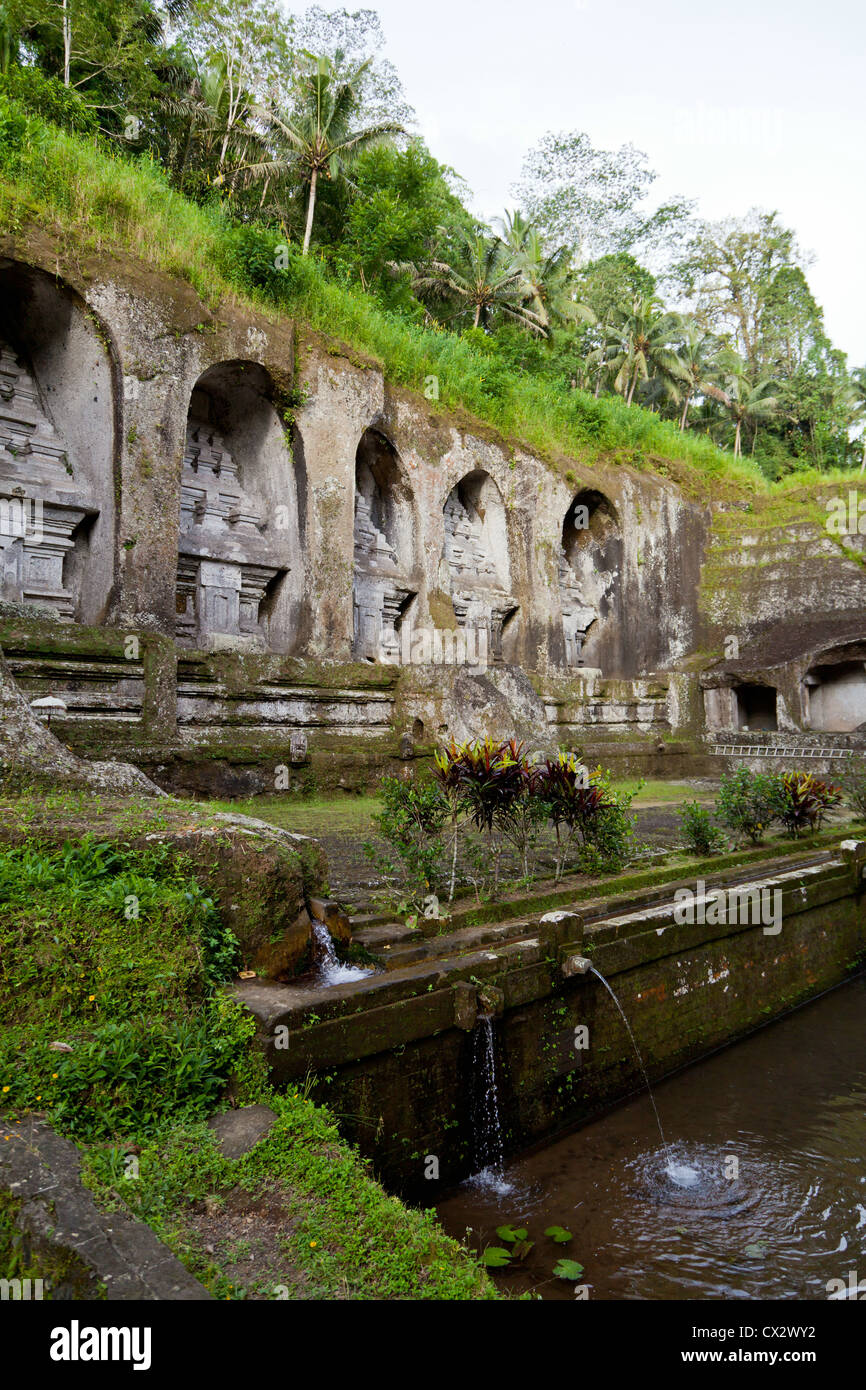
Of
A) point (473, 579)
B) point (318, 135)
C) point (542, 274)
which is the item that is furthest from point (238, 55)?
point (473, 579)

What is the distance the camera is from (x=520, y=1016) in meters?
4.10

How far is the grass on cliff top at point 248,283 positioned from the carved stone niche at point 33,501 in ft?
6.28

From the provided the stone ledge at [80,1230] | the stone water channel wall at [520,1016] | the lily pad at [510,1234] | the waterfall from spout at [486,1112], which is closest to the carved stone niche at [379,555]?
the stone water channel wall at [520,1016]

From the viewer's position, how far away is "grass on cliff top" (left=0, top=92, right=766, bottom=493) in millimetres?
9031

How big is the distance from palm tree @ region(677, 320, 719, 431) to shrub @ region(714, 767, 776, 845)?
23.8 m

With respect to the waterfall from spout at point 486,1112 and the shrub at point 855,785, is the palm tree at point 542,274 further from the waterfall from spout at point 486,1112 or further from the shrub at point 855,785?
the waterfall from spout at point 486,1112

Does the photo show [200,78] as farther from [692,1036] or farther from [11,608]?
[692,1036]

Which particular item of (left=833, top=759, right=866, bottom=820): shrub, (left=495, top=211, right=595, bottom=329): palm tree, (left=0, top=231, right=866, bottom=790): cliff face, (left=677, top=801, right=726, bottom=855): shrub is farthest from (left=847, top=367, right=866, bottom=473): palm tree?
(left=677, top=801, right=726, bottom=855): shrub

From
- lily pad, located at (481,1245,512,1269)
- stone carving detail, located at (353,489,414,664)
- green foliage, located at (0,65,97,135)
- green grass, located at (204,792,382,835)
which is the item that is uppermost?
green foliage, located at (0,65,97,135)

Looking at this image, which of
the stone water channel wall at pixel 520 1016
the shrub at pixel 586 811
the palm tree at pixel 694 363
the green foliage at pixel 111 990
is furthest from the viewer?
the palm tree at pixel 694 363

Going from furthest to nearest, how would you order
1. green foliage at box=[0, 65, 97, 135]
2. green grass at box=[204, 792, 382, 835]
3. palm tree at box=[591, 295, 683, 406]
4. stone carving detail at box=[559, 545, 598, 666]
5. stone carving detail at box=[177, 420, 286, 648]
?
palm tree at box=[591, 295, 683, 406], stone carving detail at box=[559, 545, 598, 666], green foliage at box=[0, 65, 97, 135], stone carving detail at box=[177, 420, 286, 648], green grass at box=[204, 792, 382, 835]

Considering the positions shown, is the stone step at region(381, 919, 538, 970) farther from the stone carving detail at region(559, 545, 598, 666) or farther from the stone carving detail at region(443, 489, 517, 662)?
the stone carving detail at region(559, 545, 598, 666)

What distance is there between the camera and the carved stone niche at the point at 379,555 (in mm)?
13188

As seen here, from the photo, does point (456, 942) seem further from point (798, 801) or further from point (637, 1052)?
point (798, 801)
